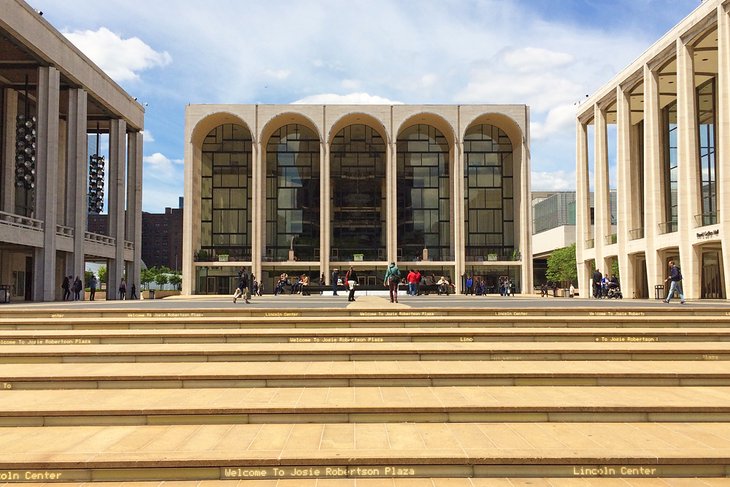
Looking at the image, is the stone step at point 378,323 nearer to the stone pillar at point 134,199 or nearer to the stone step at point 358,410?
the stone step at point 358,410

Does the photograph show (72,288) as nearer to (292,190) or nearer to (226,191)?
(226,191)

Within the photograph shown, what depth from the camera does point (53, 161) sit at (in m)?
31.9

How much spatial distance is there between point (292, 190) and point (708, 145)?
4005cm

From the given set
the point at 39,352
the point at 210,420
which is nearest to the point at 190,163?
the point at 39,352

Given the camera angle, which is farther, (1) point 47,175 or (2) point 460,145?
(2) point 460,145

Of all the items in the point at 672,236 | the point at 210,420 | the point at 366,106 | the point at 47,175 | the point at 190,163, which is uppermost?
the point at 366,106

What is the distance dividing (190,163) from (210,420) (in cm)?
5371

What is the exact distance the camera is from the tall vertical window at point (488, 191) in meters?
60.4

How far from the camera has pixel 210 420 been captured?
6238 millimetres

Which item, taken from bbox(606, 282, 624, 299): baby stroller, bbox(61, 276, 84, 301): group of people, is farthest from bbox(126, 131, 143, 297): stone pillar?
bbox(606, 282, 624, 299): baby stroller

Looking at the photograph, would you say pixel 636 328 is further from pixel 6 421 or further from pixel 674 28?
pixel 674 28


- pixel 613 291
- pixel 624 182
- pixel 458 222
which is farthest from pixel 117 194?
pixel 624 182

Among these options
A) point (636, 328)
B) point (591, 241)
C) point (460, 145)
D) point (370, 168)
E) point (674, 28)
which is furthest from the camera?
point (370, 168)

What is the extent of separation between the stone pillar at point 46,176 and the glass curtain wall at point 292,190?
29.6 m
